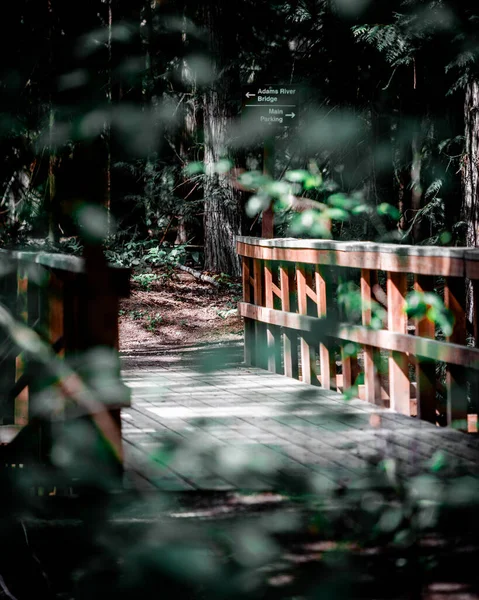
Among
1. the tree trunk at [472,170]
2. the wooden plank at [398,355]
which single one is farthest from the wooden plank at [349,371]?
the tree trunk at [472,170]

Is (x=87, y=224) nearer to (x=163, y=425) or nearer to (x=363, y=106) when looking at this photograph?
(x=163, y=425)

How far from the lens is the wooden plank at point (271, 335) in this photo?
28.5 feet

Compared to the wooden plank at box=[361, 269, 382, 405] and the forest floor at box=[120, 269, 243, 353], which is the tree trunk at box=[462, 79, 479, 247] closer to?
the wooden plank at box=[361, 269, 382, 405]

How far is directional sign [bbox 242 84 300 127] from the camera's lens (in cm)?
894

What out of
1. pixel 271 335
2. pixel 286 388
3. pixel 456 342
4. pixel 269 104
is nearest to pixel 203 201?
pixel 269 104

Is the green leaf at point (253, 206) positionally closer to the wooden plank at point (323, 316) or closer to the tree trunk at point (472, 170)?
the tree trunk at point (472, 170)

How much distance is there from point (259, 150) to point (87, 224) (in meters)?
15.6

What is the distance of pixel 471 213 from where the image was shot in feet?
33.1

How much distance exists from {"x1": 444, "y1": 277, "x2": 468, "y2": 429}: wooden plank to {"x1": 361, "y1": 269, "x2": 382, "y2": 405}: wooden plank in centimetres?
88

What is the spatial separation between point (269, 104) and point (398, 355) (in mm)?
3282

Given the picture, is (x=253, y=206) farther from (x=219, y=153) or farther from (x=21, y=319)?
(x=21, y=319)

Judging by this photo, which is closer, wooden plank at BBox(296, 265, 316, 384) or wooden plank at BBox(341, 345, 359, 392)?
wooden plank at BBox(341, 345, 359, 392)

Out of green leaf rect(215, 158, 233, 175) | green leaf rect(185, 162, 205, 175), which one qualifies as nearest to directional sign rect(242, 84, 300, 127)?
green leaf rect(215, 158, 233, 175)

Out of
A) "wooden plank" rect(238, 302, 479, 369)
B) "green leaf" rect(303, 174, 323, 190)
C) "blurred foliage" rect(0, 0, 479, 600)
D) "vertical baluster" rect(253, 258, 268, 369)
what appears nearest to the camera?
"blurred foliage" rect(0, 0, 479, 600)
